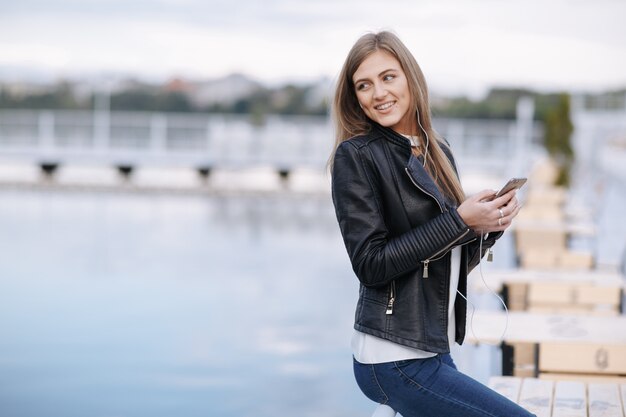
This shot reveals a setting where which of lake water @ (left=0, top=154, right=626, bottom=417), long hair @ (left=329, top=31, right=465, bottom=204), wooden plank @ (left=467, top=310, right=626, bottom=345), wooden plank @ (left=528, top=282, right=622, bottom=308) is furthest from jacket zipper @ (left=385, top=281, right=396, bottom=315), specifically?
wooden plank @ (left=528, top=282, right=622, bottom=308)

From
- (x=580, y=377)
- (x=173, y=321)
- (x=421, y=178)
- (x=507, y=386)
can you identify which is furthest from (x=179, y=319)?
(x=421, y=178)

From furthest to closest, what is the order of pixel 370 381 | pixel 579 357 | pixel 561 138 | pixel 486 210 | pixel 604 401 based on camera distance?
pixel 561 138 < pixel 579 357 < pixel 604 401 < pixel 370 381 < pixel 486 210

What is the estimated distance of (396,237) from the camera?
2.02 metres

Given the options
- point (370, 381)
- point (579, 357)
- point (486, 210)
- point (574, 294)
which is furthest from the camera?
point (574, 294)

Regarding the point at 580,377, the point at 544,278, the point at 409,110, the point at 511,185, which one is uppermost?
the point at 409,110

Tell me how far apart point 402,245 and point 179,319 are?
5.77m

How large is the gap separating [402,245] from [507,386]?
3.76 feet

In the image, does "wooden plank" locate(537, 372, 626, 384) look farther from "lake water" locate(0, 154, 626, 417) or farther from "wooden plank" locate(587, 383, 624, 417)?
"lake water" locate(0, 154, 626, 417)

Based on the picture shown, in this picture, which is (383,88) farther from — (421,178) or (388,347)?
(388,347)

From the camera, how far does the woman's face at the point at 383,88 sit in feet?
7.03

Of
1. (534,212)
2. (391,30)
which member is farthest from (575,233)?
(391,30)

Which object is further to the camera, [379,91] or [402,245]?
[379,91]

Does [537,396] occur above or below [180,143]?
below

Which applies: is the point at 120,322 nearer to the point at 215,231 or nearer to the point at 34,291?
the point at 34,291
